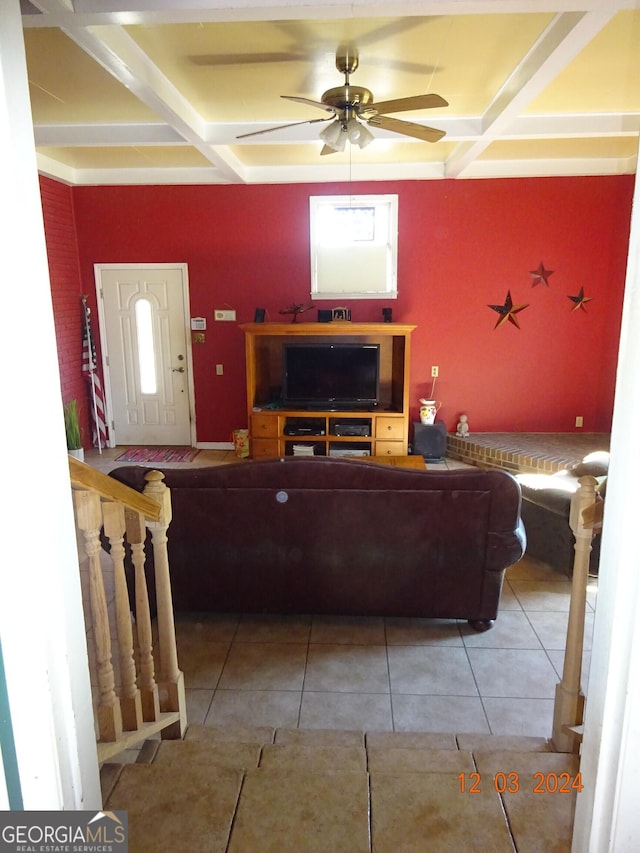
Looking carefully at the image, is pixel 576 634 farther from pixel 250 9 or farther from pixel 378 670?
pixel 250 9

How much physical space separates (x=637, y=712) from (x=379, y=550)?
1734mm

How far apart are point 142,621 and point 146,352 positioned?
5.03 m

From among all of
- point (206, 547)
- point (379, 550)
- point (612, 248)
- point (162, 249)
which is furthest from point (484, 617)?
point (162, 249)

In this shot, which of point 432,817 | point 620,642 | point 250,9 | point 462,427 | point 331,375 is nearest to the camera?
point 620,642

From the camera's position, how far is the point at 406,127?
3514 millimetres

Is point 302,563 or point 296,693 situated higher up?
point 302,563

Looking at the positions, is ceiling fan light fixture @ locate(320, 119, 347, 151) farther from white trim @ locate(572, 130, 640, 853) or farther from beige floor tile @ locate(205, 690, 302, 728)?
beige floor tile @ locate(205, 690, 302, 728)

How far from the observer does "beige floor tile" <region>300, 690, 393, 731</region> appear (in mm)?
2340

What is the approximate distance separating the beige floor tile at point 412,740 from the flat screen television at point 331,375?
4.18 metres

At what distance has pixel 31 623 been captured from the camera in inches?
43.5

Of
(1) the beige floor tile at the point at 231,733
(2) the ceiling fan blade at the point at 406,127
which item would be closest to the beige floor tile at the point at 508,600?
(1) the beige floor tile at the point at 231,733

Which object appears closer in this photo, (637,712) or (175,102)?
(637,712)

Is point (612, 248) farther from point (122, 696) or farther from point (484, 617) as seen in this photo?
point (122, 696)

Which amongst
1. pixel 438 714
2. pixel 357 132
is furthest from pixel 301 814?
pixel 357 132
